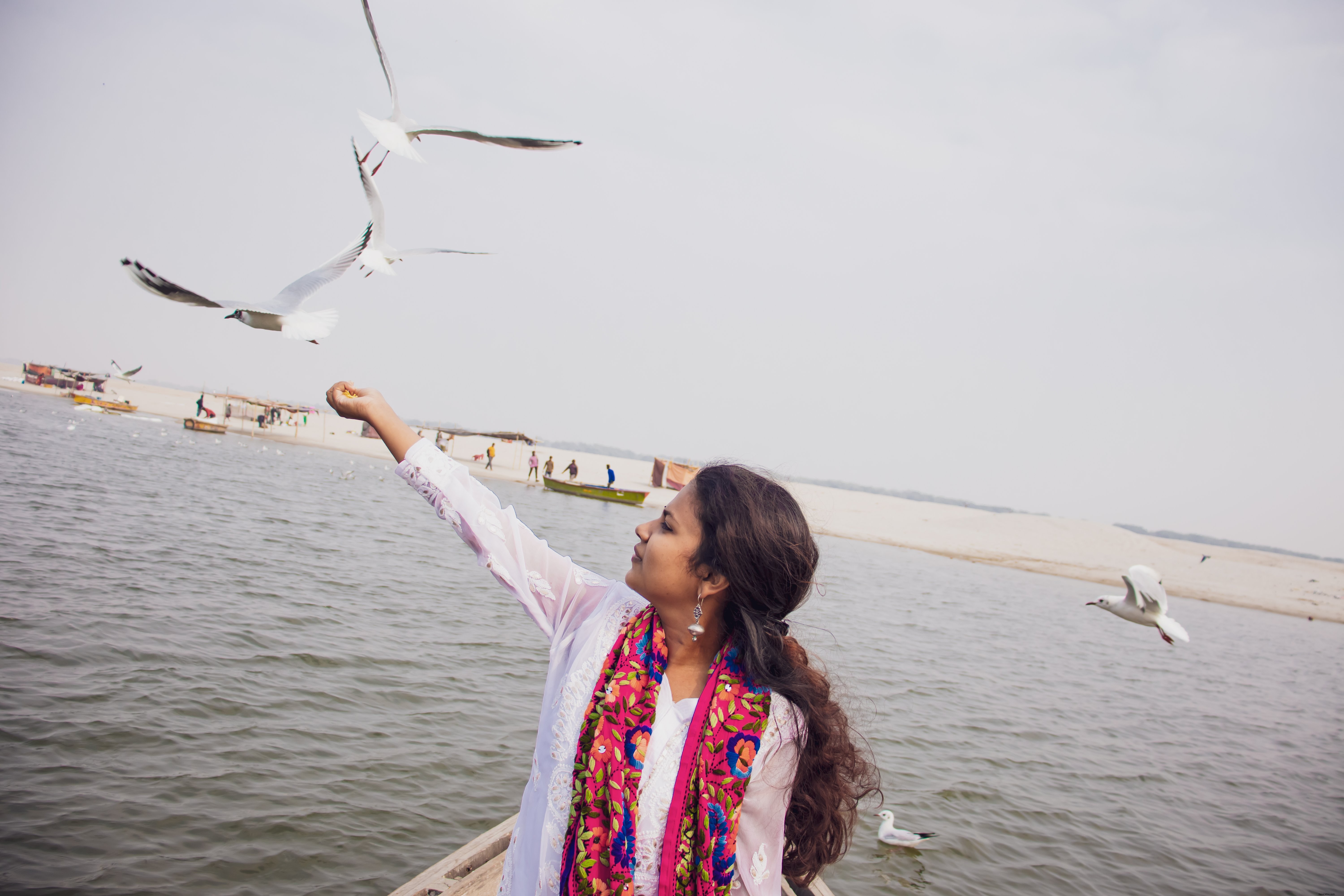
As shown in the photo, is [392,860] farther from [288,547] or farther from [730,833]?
[288,547]

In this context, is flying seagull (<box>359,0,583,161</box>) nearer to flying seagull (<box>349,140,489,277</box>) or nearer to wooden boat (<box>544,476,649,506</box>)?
flying seagull (<box>349,140,489,277</box>)

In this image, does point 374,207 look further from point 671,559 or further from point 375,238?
point 671,559

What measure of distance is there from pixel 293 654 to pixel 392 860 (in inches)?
141

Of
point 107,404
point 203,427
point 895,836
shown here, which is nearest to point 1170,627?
point 895,836

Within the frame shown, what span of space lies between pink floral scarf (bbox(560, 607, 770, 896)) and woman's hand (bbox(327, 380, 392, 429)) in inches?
31.3

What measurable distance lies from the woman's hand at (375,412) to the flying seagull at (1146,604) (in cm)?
667

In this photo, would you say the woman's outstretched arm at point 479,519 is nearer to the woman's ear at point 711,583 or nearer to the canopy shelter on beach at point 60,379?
the woman's ear at point 711,583

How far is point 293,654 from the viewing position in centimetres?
723

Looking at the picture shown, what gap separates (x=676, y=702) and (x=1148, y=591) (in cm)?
664

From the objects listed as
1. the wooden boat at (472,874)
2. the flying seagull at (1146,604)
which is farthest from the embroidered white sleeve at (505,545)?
the flying seagull at (1146,604)

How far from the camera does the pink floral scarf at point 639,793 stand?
1455 millimetres

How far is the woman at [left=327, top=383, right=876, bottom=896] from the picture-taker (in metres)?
1.48

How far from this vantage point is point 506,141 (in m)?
2.28

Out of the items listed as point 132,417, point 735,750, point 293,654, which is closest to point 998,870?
point 735,750
